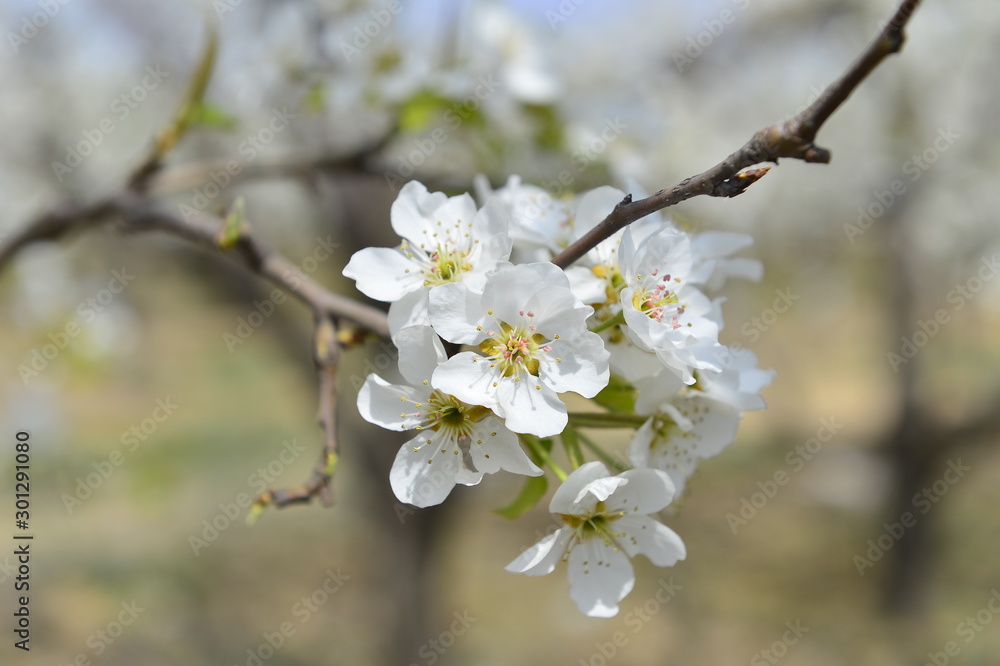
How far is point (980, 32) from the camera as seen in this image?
5.35 m

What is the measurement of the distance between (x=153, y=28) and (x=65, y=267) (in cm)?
144

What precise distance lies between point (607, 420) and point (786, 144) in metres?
0.39

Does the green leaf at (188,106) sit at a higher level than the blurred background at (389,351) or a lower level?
higher

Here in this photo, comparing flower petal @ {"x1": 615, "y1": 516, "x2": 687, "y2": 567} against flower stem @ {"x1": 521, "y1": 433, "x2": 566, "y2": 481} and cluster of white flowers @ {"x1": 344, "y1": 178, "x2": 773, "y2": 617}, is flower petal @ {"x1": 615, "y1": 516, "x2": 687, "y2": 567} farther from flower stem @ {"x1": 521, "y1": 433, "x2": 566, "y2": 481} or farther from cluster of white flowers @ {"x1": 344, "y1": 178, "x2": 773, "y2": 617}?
flower stem @ {"x1": 521, "y1": 433, "x2": 566, "y2": 481}

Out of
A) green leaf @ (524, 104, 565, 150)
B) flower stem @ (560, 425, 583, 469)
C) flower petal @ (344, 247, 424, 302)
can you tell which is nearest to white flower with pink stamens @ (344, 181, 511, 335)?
flower petal @ (344, 247, 424, 302)

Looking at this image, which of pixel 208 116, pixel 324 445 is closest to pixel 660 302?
pixel 324 445

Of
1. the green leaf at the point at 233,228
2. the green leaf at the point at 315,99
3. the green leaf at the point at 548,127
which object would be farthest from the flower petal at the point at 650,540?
the green leaf at the point at 315,99

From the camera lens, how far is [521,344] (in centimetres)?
78

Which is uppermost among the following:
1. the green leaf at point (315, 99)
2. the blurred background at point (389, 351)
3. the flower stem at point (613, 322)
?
the flower stem at point (613, 322)

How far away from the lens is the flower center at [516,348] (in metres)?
0.77

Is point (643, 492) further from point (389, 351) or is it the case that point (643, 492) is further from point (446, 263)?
point (389, 351)

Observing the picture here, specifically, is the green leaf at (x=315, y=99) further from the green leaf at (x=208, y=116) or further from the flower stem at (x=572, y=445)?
the flower stem at (x=572, y=445)

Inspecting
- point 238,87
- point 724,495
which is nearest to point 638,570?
point 724,495

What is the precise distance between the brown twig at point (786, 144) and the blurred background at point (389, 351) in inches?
30.0
